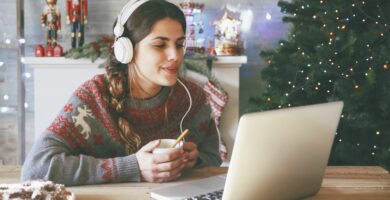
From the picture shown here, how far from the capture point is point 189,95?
5.26 feet

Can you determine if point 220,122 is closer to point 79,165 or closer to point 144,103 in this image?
point 144,103

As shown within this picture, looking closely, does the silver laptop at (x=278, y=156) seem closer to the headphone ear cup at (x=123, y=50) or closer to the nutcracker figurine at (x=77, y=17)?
the headphone ear cup at (x=123, y=50)

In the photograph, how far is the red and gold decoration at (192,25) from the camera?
331 centimetres

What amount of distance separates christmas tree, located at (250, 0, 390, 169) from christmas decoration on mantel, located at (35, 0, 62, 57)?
1.49 metres

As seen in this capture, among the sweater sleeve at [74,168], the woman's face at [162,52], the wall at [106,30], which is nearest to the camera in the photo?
the sweater sleeve at [74,168]

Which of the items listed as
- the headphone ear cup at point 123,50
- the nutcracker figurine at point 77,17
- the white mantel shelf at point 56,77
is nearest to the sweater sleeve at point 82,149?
the headphone ear cup at point 123,50

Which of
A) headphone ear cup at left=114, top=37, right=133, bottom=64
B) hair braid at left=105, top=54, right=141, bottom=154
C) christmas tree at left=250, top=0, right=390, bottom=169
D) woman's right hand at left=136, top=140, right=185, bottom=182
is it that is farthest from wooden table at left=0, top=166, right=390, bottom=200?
christmas tree at left=250, top=0, right=390, bottom=169

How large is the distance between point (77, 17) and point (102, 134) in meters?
2.01

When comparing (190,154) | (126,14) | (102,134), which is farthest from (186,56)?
(190,154)

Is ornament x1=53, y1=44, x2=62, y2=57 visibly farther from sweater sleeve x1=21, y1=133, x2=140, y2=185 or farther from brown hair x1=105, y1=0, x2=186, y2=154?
sweater sleeve x1=21, y1=133, x2=140, y2=185

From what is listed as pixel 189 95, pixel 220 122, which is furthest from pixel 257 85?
pixel 189 95

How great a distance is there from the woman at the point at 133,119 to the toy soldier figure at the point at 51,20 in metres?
1.84

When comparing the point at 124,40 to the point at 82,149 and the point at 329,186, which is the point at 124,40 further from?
the point at 329,186

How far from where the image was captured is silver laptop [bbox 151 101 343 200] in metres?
0.93
